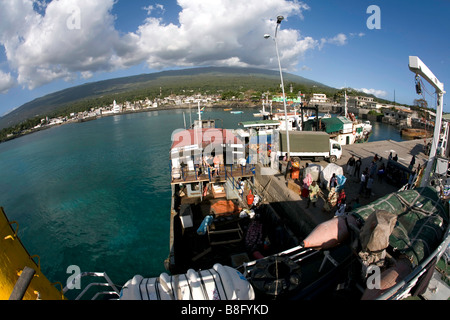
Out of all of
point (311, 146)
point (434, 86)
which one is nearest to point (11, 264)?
point (434, 86)

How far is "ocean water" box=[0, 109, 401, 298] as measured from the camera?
15.4 m

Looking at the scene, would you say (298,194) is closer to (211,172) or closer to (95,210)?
(211,172)

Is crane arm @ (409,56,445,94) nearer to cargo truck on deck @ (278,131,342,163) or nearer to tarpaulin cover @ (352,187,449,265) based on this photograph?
tarpaulin cover @ (352,187,449,265)

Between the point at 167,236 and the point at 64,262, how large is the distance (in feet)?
22.6

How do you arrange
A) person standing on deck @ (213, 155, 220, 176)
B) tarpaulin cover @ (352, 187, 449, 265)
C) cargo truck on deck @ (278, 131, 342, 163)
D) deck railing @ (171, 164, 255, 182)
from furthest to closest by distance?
cargo truck on deck @ (278, 131, 342, 163)
person standing on deck @ (213, 155, 220, 176)
deck railing @ (171, 164, 255, 182)
tarpaulin cover @ (352, 187, 449, 265)

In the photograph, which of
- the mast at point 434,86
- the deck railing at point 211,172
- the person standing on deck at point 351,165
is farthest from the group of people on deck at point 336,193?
the deck railing at point 211,172

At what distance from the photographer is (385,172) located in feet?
53.8

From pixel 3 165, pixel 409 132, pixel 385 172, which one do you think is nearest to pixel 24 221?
pixel 385 172

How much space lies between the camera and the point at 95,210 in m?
22.2

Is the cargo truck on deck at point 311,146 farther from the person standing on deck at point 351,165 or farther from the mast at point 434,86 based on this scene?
the mast at point 434,86

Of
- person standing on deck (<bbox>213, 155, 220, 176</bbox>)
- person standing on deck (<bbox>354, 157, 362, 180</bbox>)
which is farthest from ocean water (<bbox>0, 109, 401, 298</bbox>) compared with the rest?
person standing on deck (<bbox>354, 157, 362, 180</bbox>)

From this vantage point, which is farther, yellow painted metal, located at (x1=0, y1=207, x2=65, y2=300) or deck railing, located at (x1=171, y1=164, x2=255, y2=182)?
deck railing, located at (x1=171, y1=164, x2=255, y2=182)
